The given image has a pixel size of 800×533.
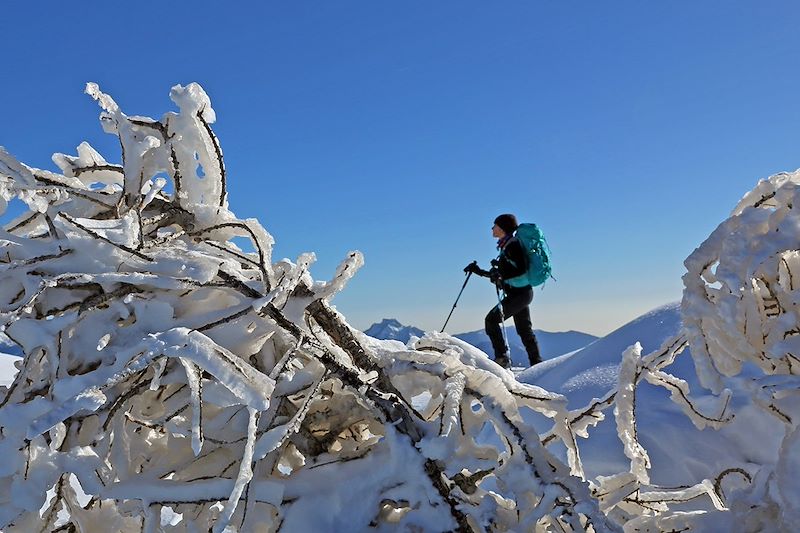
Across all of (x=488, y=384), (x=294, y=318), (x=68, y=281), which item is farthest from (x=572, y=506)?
(x=68, y=281)

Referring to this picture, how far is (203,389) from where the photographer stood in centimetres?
110

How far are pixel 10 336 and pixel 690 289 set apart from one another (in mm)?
1272

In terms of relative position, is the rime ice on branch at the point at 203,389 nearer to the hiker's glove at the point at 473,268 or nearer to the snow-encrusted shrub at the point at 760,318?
the snow-encrusted shrub at the point at 760,318

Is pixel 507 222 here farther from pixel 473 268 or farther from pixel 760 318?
pixel 760 318

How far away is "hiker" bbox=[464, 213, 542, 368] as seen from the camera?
6.21 meters

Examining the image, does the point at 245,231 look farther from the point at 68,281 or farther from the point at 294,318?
the point at 68,281

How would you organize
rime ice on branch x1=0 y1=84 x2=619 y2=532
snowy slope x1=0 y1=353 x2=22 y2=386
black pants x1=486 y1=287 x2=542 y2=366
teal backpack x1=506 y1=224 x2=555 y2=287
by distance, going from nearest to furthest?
1. rime ice on branch x1=0 y1=84 x2=619 y2=532
2. snowy slope x1=0 y1=353 x2=22 y2=386
3. teal backpack x1=506 y1=224 x2=555 y2=287
4. black pants x1=486 y1=287 x2=542 y2=366

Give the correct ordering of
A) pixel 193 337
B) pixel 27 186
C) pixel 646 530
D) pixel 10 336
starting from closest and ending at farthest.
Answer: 1. pixel 193 337
2. pixel 10 336
3. pixel 27 186
4. pixel 646 530

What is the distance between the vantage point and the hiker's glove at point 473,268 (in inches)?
287

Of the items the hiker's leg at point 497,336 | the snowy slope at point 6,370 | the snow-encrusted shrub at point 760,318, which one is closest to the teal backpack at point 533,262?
the hiker's leg at point 497,336

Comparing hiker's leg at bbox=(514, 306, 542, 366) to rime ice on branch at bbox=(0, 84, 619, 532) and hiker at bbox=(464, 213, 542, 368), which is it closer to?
hiker at bbox=(464, 213, 542, 368)

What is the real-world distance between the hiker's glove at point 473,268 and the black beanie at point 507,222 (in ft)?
3.11

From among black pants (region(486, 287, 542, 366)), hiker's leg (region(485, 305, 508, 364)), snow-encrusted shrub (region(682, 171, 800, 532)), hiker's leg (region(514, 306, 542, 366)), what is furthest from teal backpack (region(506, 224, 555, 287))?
snow-encrusted shrub (region(682, 171, 800, 532))

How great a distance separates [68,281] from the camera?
1.07 meters
